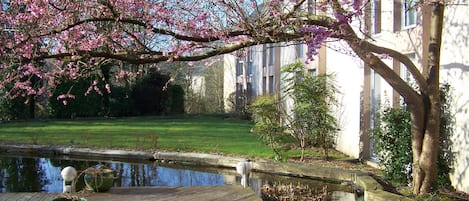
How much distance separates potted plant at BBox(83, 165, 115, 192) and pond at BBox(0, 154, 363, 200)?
154 centimetres

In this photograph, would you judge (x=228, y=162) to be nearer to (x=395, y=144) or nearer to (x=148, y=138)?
(x=395, y=144)

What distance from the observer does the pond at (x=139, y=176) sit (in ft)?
30.8

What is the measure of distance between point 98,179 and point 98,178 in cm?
2

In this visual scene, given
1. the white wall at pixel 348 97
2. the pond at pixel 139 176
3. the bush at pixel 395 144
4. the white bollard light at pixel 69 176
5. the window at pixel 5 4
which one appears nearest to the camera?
the window at pixel 5 4

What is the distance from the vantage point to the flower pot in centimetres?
789

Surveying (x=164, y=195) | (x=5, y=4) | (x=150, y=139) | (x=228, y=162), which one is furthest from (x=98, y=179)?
(x=150, y=139)

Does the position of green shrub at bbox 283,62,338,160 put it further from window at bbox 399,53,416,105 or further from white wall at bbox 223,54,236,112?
white wall at bbox 223,54,236,112

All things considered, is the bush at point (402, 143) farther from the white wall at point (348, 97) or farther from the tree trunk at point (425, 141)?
the white wall at point (348, 97)

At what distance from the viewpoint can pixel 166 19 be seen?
6.68 m

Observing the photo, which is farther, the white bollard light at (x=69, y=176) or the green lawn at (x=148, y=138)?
the green lawn at (x=148, y=138)

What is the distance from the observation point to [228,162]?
37.2 ft

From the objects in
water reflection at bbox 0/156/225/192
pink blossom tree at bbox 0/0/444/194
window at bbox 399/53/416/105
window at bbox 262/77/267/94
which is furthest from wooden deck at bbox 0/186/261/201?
window at bbox 262/77/267/94

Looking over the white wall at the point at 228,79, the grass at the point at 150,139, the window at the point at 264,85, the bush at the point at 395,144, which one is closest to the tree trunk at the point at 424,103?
the bush at the point at 395,144

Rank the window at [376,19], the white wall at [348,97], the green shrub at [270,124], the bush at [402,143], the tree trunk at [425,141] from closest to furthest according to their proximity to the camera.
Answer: the tree trunk at [425,141] < the bush at [402,143] < the window at [376,19] < the green shrub at [270,124] < the white wall at [348,97]
